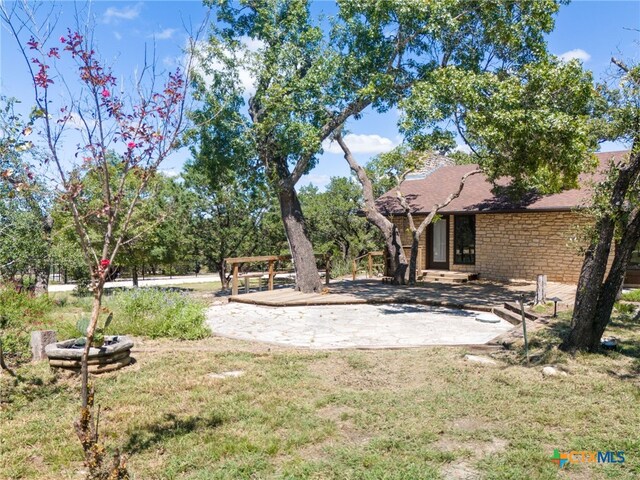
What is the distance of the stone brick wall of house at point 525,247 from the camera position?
15.0 m

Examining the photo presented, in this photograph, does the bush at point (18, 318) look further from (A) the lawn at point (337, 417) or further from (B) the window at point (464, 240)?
(B) the window at point (464, 240)

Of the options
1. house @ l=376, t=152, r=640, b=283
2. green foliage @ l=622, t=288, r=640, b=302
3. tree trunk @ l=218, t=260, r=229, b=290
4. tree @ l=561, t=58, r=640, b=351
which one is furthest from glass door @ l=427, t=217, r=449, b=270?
tree @ l=561, t=58, r=640, b=351

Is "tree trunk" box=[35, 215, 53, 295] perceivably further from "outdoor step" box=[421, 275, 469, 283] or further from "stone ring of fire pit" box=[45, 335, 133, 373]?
"outdoor step" box=[421, 275, 469, 283]

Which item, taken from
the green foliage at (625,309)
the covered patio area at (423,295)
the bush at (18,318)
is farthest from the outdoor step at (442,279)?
the bush at (18,318)

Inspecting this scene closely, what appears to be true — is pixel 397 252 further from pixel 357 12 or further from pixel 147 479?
pixel 147 479

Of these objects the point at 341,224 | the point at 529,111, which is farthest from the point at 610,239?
the point at 341,224

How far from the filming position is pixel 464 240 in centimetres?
1750

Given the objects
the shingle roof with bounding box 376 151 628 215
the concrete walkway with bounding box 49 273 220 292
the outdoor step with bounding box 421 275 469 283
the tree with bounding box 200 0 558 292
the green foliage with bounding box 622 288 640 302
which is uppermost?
the tree with bounding box 200 0 558 292

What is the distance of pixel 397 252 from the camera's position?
1557 centimetres

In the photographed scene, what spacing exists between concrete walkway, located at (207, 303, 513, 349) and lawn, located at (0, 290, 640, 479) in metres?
1.16

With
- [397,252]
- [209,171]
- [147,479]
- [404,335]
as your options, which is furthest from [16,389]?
[397,252]

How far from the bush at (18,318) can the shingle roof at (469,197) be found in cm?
1196

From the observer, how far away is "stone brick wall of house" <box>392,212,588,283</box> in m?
15.0

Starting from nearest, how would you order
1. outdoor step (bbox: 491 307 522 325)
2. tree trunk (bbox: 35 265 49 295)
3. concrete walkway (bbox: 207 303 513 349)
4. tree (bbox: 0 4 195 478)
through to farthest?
tree (bbox: 0 4 195 478) → concrete walkway (bbox: 207 303 513 349) → outdoor step (bbox: 491 307 522 325) → tree trunk (bbox: 35 265 49 295)
